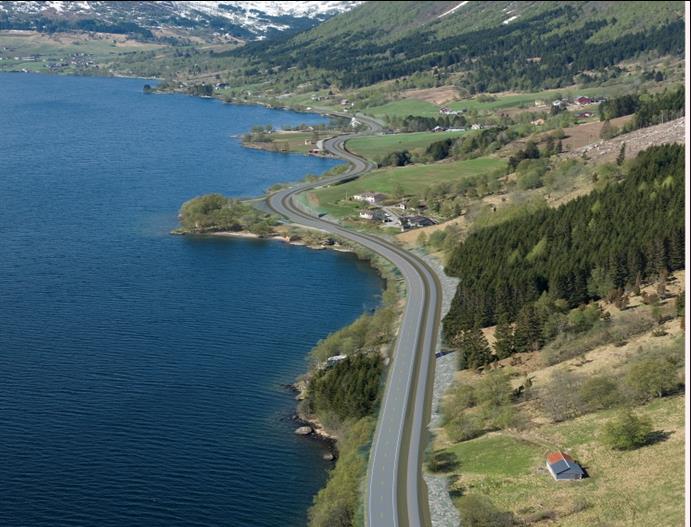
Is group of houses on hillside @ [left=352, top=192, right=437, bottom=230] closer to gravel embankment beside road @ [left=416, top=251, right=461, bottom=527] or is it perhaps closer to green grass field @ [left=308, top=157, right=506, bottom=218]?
green grass field @ [left=308, top=157, right=506, bottom=218]

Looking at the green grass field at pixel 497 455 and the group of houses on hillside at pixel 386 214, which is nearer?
the green grass field at pixel 497 455

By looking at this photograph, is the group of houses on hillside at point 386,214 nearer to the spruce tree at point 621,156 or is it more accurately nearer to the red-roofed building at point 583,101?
the spruce tree at point 621,156

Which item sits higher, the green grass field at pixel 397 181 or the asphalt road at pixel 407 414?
the green grass field at pixel 397 181

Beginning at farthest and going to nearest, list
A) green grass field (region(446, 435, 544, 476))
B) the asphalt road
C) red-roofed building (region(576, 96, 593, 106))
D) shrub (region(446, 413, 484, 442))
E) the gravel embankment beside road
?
red-roofed building (region(576, 96, 593, 106)), shrub (region(446, 413, 484, 442)), green grass field (region(446, 435, 544, 476)), the asphalt road, the gravel embankment beside road

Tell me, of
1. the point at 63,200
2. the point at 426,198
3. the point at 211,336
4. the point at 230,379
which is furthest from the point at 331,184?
the point at 230,379

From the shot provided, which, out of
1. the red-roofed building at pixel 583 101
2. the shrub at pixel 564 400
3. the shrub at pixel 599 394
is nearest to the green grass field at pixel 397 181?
the red-roofed building at pixel 583 101

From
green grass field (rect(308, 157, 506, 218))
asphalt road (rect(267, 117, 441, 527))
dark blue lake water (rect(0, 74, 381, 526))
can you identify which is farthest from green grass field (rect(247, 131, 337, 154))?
asphalt road (rect(267, 117, 441, 527))
